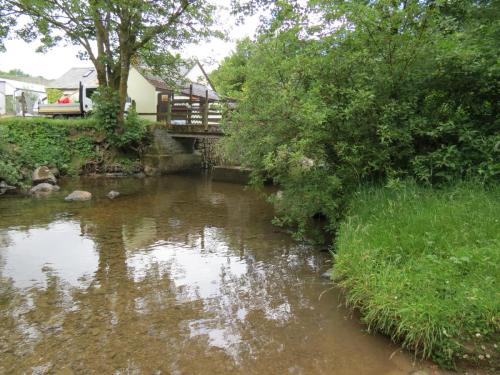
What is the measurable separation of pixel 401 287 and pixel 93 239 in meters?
5.51

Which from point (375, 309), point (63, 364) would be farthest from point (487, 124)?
point (63, 364)

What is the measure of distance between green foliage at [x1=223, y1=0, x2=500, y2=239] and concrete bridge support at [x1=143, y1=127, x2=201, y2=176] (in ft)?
34.3

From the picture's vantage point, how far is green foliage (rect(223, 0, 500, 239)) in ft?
16.4

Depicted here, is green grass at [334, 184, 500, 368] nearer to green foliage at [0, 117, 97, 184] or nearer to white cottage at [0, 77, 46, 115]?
green foliage at [0, 117, 97, 184]

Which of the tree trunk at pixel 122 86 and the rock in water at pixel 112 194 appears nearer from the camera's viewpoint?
the rock in water at pixel 112 194

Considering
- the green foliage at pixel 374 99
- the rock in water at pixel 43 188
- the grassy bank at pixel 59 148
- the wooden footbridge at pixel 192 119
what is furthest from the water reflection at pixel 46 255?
the wooden footbridge at pixel 192 119

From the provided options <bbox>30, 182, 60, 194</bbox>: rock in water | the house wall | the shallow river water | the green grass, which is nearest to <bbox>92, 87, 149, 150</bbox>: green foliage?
<bbox>30, 182, 60, 194</bbox>: rock in water

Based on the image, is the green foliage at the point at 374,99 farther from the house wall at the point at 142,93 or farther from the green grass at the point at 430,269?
the house wall at the point at 142,93

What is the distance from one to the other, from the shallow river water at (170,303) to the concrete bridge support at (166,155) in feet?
26.3

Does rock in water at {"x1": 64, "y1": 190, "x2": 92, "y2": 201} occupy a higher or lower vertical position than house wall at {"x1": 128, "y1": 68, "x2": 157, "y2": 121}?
lower

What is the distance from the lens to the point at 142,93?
24.6 m

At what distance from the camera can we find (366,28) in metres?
5.27

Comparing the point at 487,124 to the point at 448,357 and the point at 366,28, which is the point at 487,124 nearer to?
the point at 366,28

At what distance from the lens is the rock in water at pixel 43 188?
36.8ft
